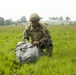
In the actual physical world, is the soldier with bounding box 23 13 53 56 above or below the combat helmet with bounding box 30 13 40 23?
below

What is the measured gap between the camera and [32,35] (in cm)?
873

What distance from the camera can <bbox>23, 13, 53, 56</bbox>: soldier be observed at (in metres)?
8.31

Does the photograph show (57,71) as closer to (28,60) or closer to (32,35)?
(28,60)

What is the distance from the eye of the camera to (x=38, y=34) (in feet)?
28.3

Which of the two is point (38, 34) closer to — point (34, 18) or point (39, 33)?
point (39, 33)

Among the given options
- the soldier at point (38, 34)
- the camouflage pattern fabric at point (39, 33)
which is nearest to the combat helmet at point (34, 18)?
the soldier at point (38, 34)

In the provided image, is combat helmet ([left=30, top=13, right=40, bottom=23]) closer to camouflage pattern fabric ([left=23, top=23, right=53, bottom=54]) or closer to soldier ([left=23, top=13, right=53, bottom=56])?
soldier ([left=23, top=13, right=53, bottom=56])

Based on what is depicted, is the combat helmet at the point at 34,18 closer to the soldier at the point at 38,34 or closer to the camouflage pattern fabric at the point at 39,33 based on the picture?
the soldier at the point at 38,34

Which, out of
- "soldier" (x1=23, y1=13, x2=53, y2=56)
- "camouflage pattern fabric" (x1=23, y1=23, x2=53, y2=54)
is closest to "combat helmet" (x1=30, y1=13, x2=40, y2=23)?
"soldier" (x1=23, y1=13, x2=53, y2=56)

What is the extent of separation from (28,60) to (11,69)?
0.70 meters

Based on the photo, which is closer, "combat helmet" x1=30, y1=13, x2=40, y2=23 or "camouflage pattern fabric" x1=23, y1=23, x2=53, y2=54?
"combat helmet" x1=30, y1=13, x2=40, y2=23

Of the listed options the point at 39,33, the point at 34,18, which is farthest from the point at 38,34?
the point at 34,18

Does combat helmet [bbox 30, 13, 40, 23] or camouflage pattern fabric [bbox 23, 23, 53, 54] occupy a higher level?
combat helmet [bbox 30, 13, 40, 23]

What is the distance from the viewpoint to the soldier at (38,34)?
831cm
